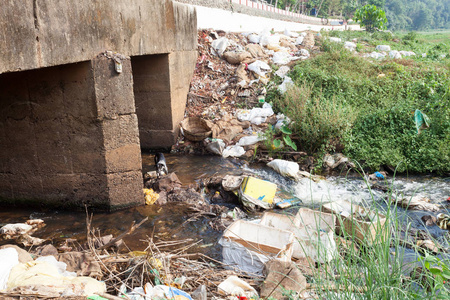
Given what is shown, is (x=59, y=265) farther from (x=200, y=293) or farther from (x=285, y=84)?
(x=285, y=84)

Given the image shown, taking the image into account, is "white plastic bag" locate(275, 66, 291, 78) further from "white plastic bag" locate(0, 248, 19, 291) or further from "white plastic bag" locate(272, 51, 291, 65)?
"white plastic bag" locate(0, 248, 19, 291)

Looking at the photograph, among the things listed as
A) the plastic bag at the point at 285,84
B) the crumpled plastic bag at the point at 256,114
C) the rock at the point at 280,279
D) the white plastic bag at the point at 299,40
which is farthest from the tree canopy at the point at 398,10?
the rock at the point at 280,279

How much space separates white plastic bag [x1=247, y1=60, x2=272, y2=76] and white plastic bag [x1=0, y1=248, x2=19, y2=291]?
7.38 metres

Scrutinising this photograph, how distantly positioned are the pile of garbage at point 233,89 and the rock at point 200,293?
428 centimetres

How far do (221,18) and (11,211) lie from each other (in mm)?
9226

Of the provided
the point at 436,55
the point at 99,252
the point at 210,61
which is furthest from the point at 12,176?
the point at 436,55

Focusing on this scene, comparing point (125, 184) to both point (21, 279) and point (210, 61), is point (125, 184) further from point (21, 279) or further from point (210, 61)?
point (210, 61)

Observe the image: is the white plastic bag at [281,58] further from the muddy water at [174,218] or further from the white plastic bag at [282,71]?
the muddy water at [174,218]

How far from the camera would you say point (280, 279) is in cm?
286

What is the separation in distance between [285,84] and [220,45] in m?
2.46

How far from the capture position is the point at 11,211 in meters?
4.72

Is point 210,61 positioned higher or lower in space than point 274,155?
higher

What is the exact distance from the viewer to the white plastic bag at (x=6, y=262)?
2.48 m

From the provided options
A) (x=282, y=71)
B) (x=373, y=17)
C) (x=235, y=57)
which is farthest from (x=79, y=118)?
(x=373, y=17)
